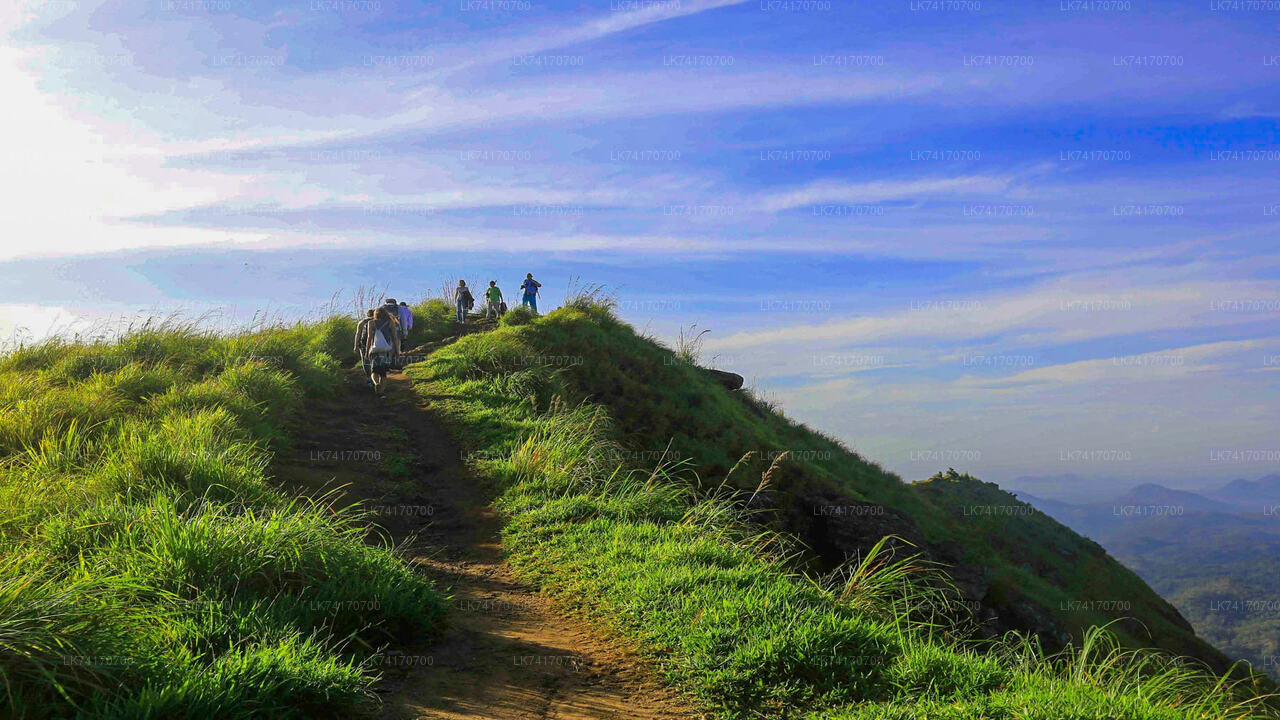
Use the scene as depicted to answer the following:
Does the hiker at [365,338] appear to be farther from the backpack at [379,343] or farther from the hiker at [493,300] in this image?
the hiker at [493,300]

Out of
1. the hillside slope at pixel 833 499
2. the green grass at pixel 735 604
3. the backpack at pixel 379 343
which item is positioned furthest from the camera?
the hillside slope at pixel 833 499

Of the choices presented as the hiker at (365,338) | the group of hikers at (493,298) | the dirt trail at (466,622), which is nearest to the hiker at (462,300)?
the group of hikers at (493,298)

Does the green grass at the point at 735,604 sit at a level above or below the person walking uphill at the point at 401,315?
below

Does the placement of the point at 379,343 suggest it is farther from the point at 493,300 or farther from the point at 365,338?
the point at 493,300

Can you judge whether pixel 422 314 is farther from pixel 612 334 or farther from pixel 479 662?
pixel 479 662

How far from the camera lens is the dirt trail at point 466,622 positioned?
405cm

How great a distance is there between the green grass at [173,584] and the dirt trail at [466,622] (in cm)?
35

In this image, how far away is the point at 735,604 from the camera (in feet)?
15.6

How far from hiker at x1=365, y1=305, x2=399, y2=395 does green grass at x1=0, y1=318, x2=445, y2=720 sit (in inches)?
184

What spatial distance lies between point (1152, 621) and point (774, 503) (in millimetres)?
18296

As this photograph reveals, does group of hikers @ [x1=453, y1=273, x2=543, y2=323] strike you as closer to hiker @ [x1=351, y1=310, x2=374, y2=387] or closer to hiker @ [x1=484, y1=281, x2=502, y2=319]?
hiker @ [x1=484, y1=281, x2=502, y2=319]

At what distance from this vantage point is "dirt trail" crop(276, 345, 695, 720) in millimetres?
4047

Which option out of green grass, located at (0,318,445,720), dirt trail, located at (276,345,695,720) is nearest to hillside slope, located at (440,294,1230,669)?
dirt trail, located at (276,345,695,720)

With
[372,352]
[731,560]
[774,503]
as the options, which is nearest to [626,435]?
[774,503]
